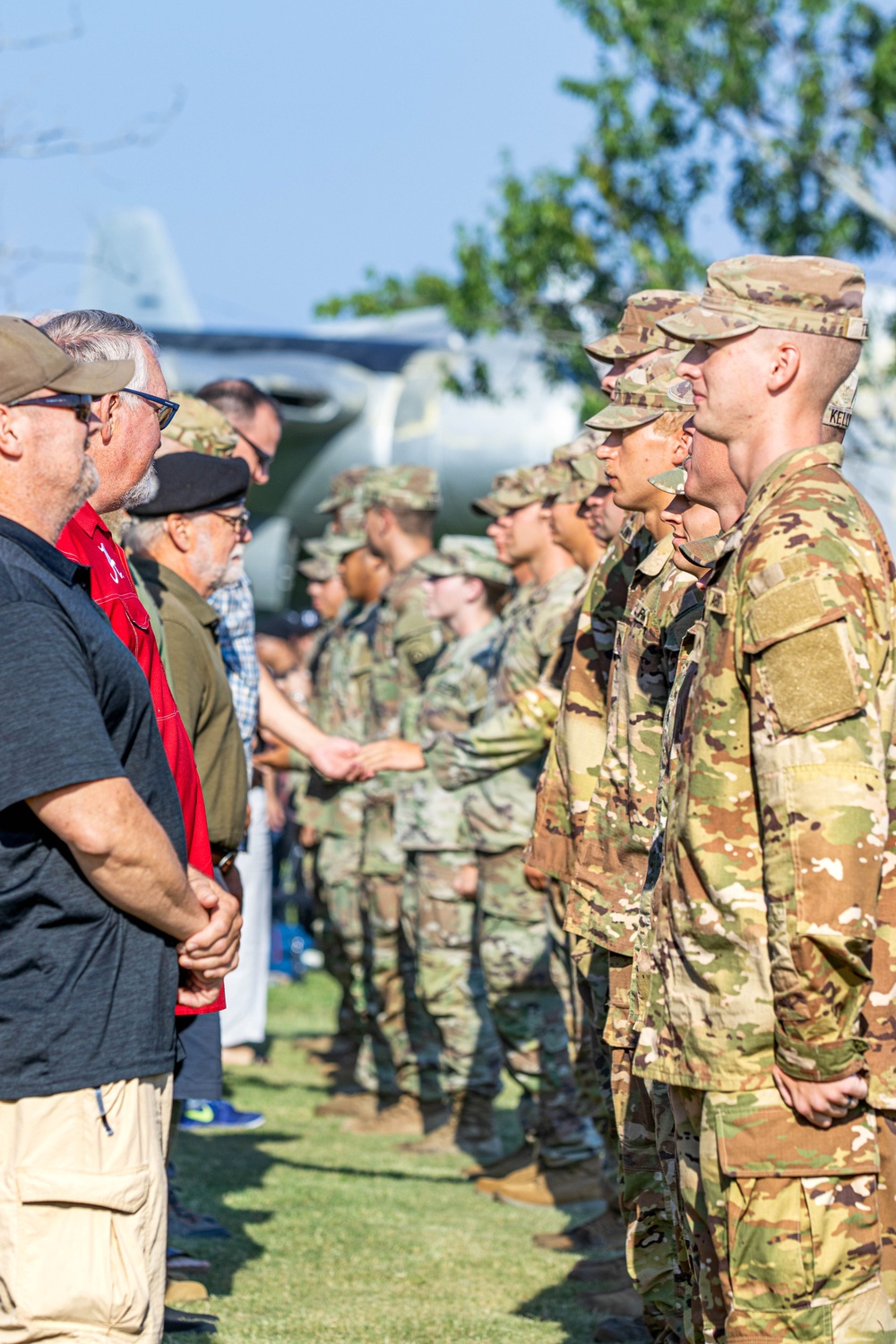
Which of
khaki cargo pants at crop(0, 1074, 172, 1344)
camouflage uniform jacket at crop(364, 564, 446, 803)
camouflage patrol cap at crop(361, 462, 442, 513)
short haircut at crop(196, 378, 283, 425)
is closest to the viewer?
khaki cargo pants at crop(0, 1074, 172, 1344)

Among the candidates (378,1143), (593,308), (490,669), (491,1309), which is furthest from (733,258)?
(593,308)

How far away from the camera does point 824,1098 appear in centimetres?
227

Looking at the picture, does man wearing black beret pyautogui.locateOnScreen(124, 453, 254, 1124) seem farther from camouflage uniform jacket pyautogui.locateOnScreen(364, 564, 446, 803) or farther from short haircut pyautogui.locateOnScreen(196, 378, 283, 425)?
camouflage uniform jacket pyautogui.locateOnScreen(364, 564, 446, 803)

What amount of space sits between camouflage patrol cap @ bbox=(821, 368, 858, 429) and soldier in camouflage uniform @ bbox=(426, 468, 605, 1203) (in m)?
3.11

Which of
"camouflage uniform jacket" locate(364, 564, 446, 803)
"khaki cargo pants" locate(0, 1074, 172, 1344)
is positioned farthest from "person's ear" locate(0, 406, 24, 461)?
"camouflage uniform jacket" locate(364, 564, 446, 803)

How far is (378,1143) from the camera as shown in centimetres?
718

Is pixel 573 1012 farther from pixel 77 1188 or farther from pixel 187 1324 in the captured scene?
pixel 77 1188

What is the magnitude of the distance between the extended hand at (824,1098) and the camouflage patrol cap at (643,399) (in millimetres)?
1852

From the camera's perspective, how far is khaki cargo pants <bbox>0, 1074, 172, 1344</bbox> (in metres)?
2.35

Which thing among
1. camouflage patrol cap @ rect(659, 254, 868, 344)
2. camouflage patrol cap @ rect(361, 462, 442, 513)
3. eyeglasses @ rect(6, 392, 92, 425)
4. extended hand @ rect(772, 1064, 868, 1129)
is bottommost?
extended hand @ rect(772, 1064, 868, 1129)

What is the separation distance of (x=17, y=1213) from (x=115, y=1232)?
0.16m

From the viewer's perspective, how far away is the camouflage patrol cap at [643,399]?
3.73 m

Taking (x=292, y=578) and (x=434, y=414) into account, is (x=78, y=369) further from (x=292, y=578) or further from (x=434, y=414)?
(x=292, y=578)

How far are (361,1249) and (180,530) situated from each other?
100 inches
